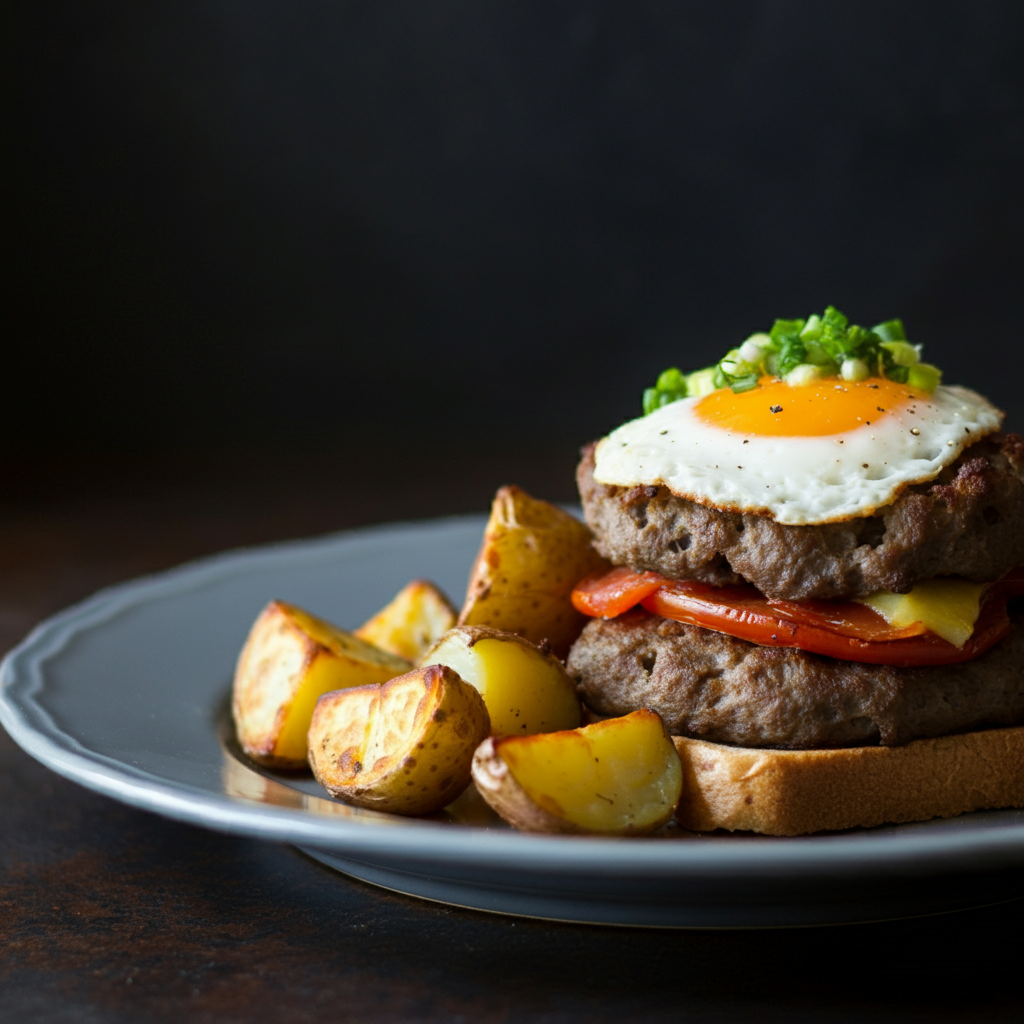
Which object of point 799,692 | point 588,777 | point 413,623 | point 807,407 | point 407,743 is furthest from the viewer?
point 413,623

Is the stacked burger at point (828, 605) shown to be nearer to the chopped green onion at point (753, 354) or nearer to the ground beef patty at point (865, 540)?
the ground beef patty at point (865, 540)

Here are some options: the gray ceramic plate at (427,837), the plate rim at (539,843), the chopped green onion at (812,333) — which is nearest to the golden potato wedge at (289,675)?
the gray ceramic plate at (427,837)

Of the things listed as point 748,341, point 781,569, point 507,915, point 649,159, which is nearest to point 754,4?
point 649,159

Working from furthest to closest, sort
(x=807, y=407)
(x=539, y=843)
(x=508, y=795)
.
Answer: (x=807, y=407) < (x=508, y=795) < (x=539, y=843)

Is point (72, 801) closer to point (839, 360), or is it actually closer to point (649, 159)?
point (839, 360)

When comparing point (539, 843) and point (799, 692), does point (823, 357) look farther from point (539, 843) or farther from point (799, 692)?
point (539, 843)

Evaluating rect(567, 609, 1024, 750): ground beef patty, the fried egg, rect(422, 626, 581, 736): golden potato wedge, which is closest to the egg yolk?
the fried egg

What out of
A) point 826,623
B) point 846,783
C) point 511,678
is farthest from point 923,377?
point 511,678
